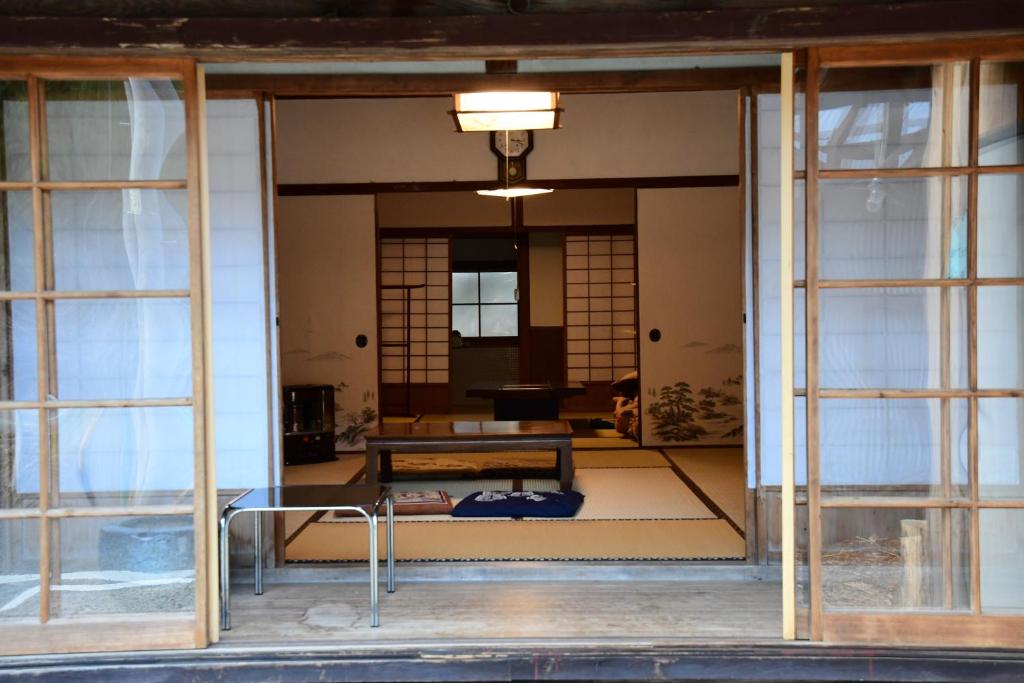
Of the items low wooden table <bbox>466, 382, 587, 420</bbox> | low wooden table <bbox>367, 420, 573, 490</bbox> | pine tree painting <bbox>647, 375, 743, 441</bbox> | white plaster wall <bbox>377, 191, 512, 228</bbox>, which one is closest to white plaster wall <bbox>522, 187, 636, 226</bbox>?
white plaster wall <bbox>377, 191, 512, 228</bbox>

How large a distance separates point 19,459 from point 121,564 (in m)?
0.49

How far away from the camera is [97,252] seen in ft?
10.3

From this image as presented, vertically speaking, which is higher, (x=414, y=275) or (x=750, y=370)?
(x=414, y=275)

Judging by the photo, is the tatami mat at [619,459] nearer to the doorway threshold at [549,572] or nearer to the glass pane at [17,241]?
the doorway threshold at [549,572]

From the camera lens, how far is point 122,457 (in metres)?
3.13

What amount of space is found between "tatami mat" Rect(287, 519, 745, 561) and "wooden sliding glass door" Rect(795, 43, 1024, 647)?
1.11m

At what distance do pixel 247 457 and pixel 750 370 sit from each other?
7.41ft

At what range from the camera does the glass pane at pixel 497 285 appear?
40.1 ft

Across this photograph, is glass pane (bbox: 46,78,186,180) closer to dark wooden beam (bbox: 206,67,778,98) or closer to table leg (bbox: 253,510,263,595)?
dark wooden beam (bbox: 206,67,778,98)

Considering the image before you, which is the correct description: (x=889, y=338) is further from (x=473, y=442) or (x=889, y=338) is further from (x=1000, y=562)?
(x=473, y=442)

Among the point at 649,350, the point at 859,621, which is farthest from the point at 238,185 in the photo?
the point at 649,350

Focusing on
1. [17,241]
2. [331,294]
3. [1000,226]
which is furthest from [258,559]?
[331,294]

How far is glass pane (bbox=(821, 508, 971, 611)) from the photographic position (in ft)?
10.0

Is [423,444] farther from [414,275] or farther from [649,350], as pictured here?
[414,275]
